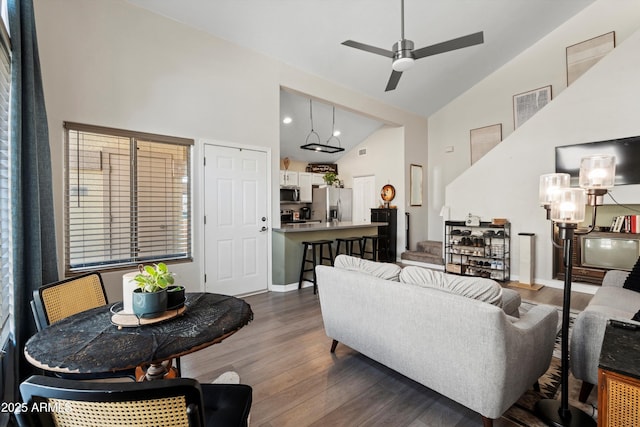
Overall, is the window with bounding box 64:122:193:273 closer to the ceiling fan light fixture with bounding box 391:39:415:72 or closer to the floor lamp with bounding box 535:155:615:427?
the ceiling fan light fixture with bounding box 391:39:415:72

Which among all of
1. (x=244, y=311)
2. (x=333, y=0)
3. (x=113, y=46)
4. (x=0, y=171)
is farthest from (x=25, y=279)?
(x=333, y=0)

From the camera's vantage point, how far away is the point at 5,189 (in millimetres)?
1880

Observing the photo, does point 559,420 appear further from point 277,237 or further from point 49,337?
point 277,237

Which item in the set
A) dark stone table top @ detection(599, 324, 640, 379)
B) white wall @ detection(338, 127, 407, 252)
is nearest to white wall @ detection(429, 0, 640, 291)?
white wall @ detection(338, 127, 407, 252)

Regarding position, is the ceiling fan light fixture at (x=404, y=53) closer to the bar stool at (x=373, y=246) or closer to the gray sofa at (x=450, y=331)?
the gray sofa at (x=450, y=331)

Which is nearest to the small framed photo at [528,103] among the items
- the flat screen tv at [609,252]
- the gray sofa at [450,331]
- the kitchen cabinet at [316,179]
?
the flat screen tv at [609,252]

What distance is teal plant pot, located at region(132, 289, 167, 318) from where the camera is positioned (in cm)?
139

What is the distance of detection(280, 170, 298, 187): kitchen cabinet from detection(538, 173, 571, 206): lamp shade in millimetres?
6154

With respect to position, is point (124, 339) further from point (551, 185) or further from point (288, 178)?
point (288, 178)

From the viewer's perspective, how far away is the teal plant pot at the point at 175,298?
1.52 metres

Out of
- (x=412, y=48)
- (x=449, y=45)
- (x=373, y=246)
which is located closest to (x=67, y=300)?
(x=412, y=48)

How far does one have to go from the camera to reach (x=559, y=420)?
67.8 inches

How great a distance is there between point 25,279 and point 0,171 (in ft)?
2.37

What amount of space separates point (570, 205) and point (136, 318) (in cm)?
242
